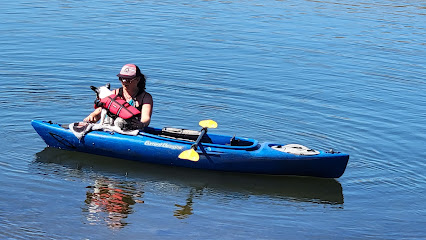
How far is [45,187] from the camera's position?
A: 360 inches

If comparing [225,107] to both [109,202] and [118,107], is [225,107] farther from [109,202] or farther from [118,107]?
[109,202]

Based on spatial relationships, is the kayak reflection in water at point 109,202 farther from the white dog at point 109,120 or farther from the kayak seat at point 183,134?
the kayak seat at point 183,134

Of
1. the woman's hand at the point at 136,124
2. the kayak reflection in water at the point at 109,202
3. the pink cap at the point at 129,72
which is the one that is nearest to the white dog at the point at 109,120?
the woman's hand at the point at 136,124

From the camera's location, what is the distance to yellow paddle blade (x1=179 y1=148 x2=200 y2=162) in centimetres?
962

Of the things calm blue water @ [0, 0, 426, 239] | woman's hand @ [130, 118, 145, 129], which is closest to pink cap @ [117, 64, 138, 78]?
woman's hand @ [130, 118, 145, 129]

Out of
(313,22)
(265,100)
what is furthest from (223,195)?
(313,22)

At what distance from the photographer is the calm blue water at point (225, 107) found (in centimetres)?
853

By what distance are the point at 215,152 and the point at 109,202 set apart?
178 cm

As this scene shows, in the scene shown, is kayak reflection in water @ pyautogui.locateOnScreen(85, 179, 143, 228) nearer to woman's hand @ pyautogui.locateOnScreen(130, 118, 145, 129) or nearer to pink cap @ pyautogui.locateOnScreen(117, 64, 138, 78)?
woman's hand @ pyautogui.locateOnScreen(130, 118, 145, 129)

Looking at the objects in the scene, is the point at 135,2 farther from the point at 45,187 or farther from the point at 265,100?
the point at 45,187

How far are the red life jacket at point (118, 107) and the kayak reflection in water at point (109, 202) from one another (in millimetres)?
1073

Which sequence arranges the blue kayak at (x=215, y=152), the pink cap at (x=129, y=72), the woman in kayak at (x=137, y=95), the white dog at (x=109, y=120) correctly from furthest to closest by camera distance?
the white dog at (x=109, y=120)
the woman in kayak at (x=137, y=95)
the pink cap at (x=129, y=72)
the blue kayak at (x=215, y=152)

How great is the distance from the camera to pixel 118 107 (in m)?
10.2

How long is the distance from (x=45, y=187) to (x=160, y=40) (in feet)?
29.5
